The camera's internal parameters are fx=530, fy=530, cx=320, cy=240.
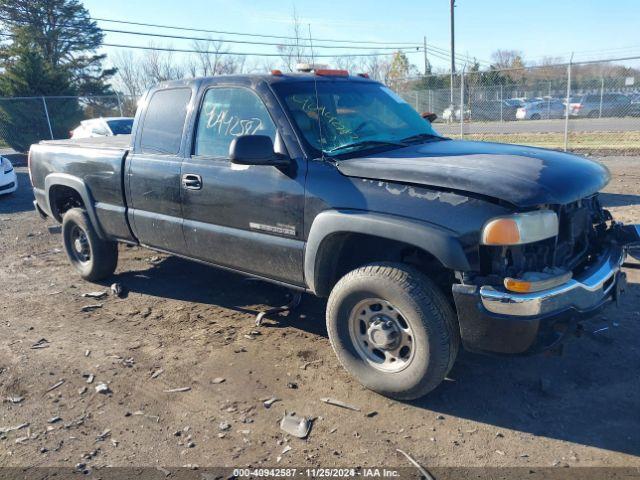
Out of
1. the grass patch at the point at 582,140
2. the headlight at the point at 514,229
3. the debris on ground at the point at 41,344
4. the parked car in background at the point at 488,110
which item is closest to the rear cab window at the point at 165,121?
the debris on ground at the point at 41,344

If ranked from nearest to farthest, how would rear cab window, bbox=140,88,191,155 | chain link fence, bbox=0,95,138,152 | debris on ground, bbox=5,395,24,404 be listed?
1. debris on ground, bbox=5,395,24,404
2. rear cab window, bbox=140,88,191,155
3. chain link fence, bbox=0,95,138,152

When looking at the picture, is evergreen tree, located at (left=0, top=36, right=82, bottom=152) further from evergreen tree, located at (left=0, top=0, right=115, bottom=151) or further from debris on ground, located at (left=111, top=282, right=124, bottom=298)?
debris on ground, located at (left=111, top=282, right=124, bottom=298)

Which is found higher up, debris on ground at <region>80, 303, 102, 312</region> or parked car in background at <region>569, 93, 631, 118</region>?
parked car in background at <region>569, 93, 631, 118</region>

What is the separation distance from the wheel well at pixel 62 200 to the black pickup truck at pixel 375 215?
1150mm

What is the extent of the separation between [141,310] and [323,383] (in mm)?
2254

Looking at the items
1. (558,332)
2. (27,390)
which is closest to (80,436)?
(27,390)

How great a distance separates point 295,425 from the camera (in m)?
3.15

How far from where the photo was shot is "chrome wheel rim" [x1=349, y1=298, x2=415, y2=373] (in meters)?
3.25

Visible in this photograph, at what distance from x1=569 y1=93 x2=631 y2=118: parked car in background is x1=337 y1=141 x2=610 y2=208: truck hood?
63.2 feet

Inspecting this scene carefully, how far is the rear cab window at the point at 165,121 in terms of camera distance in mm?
4422

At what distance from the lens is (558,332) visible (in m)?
2.93

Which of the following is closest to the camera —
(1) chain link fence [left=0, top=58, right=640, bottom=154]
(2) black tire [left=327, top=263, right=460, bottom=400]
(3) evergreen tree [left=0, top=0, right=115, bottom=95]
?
(2) black tire [left=327, top=263, right=460, bottom=400]

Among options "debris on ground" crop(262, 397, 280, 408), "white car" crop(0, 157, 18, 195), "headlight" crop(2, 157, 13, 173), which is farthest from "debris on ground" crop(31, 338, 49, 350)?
"headlight" crop(2, 157, 13, 173)

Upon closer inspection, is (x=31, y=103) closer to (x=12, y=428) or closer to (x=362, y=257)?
(x=12, y=428)
